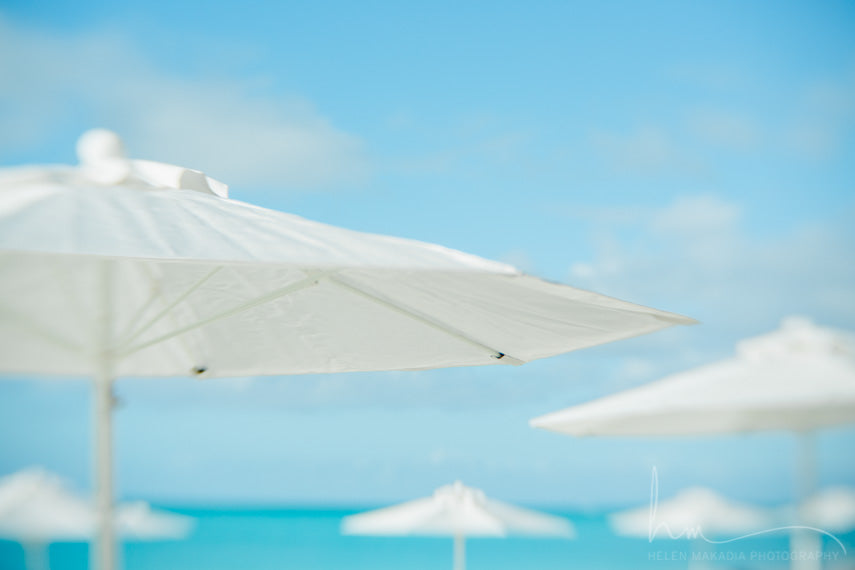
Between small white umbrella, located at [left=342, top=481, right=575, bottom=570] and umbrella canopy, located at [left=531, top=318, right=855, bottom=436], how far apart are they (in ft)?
7.55

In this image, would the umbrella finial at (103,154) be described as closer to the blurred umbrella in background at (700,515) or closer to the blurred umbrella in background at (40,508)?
the blurred umbrella in background at (40,508)

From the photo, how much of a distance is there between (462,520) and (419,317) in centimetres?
520

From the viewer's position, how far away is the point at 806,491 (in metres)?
6.05

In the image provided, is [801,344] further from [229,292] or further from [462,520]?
[462,520]

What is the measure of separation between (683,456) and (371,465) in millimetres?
12531

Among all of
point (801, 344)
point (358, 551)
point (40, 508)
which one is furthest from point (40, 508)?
point (358, 551)

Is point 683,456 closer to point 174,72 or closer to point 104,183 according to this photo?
point 174,72

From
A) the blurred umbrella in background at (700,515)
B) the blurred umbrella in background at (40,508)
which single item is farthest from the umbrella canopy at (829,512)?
the blurred umbrella in background at (40,508)

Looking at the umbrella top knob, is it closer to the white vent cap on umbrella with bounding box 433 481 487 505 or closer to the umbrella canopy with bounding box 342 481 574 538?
A: the umbrella canopy with bounding box 342 481 574 538

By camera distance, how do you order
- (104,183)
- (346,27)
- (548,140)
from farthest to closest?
(548,140) → (346,27) → (104,183)

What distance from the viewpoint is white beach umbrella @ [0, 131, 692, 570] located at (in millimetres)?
1808

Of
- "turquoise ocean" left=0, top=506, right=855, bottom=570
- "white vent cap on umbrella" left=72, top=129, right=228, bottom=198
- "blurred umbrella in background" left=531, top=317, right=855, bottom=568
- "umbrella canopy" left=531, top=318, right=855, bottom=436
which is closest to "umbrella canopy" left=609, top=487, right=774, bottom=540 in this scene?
"blurred umbrella in background" left=531, top=317, right=855, bottom=568

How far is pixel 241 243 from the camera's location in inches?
72.7

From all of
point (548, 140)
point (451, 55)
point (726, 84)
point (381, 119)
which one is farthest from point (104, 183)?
point (381, 119)
